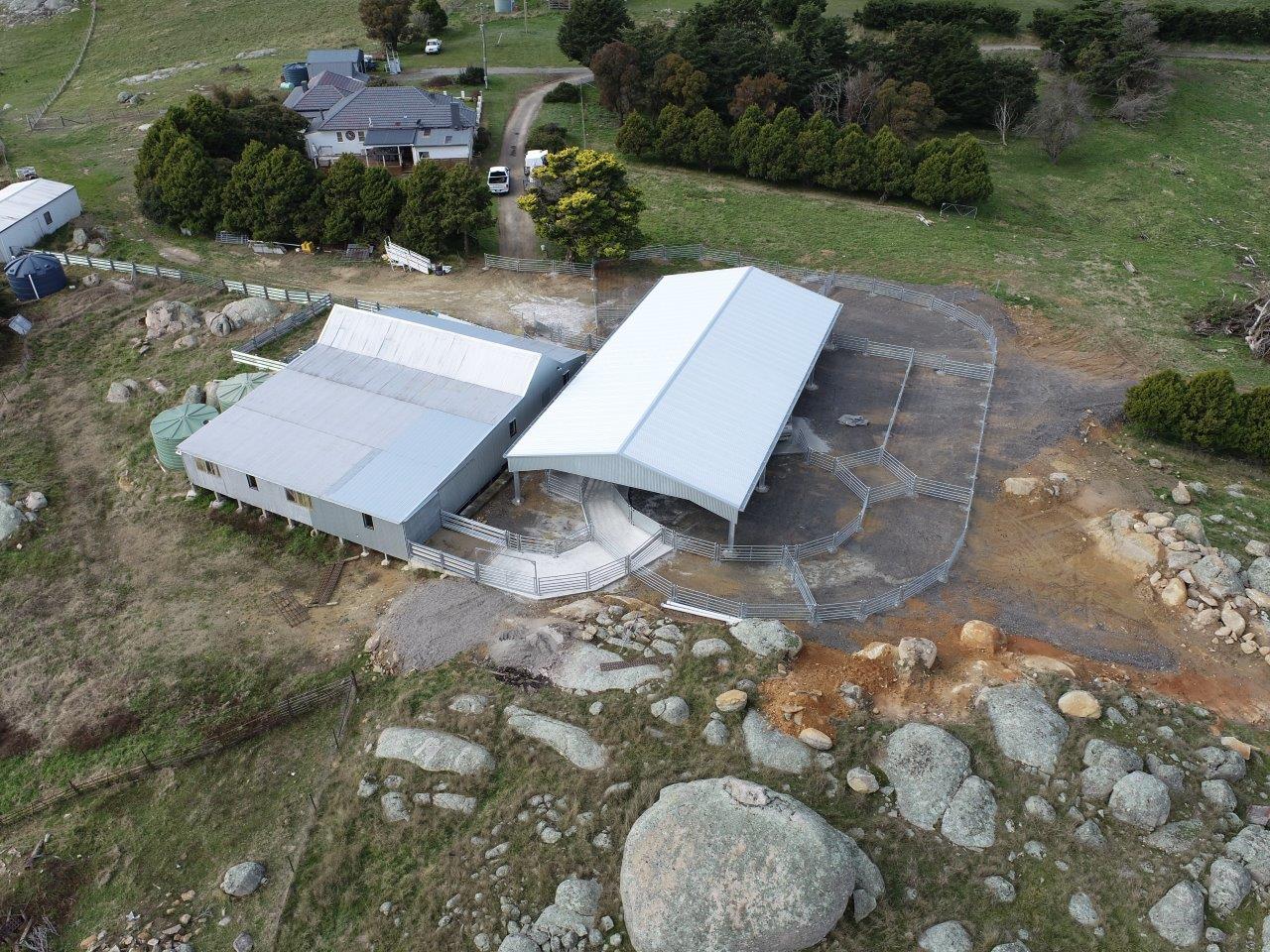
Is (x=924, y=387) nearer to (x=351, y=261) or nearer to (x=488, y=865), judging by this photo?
(x=488, y=865)

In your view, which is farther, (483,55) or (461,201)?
(483,55)

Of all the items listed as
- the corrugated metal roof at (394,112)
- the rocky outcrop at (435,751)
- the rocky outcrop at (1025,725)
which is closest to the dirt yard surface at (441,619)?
the rocky outcrop at (435,751)

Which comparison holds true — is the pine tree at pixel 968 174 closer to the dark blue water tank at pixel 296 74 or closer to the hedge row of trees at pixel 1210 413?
the hedge row of trees at pixel 1210 413

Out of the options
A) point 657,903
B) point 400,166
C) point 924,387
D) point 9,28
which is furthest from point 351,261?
point 9,28

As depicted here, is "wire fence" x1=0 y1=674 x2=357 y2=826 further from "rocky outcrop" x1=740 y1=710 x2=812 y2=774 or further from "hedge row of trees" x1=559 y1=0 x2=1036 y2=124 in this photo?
"hedge row of trees" x1=559 y1=0 x2=1036 y2=124

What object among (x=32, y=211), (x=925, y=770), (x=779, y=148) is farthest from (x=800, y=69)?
(x=925, y=770)

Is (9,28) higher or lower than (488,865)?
higher

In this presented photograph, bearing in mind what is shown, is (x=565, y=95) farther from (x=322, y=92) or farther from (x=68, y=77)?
(x=68, y=77)

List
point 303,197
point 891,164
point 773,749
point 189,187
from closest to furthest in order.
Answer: point 773,749 < point 303,197 < point 189,187 < point 891,164
